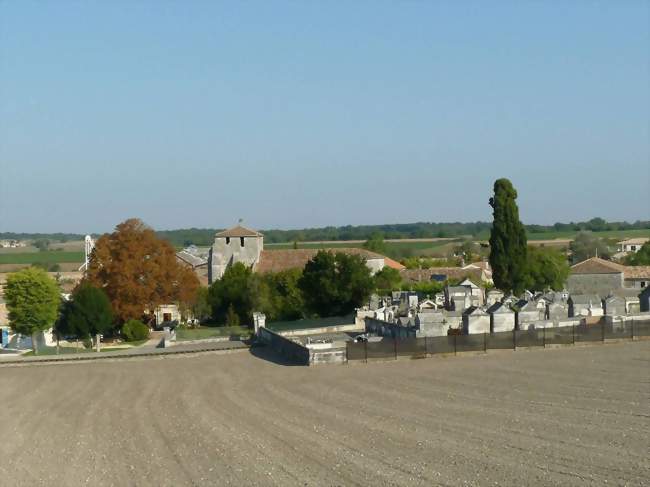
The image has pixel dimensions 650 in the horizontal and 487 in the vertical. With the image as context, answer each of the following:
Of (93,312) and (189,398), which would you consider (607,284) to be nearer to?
(93,312)

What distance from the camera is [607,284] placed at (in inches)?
2672

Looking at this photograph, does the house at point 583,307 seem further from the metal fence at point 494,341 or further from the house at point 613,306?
the metal fence at point 494,341

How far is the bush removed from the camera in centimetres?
5381

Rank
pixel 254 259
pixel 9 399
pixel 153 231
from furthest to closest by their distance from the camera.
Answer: pixel 254 259 → pixel 153 231 → pixel 9 399

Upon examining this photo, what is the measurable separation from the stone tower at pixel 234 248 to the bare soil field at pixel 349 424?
4237 cm

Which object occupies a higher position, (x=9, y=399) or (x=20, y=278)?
(x=20, y=278)

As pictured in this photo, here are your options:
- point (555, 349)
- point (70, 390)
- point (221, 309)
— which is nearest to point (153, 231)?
point (221, 309)

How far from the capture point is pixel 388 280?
6397 centimetres

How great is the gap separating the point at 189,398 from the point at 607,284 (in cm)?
4691

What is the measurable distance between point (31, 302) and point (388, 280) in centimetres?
2500

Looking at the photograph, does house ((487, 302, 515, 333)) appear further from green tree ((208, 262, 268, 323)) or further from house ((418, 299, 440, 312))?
green tree ((208, 262, 268, 323))

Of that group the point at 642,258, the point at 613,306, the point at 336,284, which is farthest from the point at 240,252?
the point at 613,306

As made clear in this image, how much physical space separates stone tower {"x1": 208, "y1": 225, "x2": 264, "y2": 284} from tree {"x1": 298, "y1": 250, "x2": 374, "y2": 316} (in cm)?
2629

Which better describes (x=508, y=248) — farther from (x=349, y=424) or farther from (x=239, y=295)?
(x=349, y=424)
